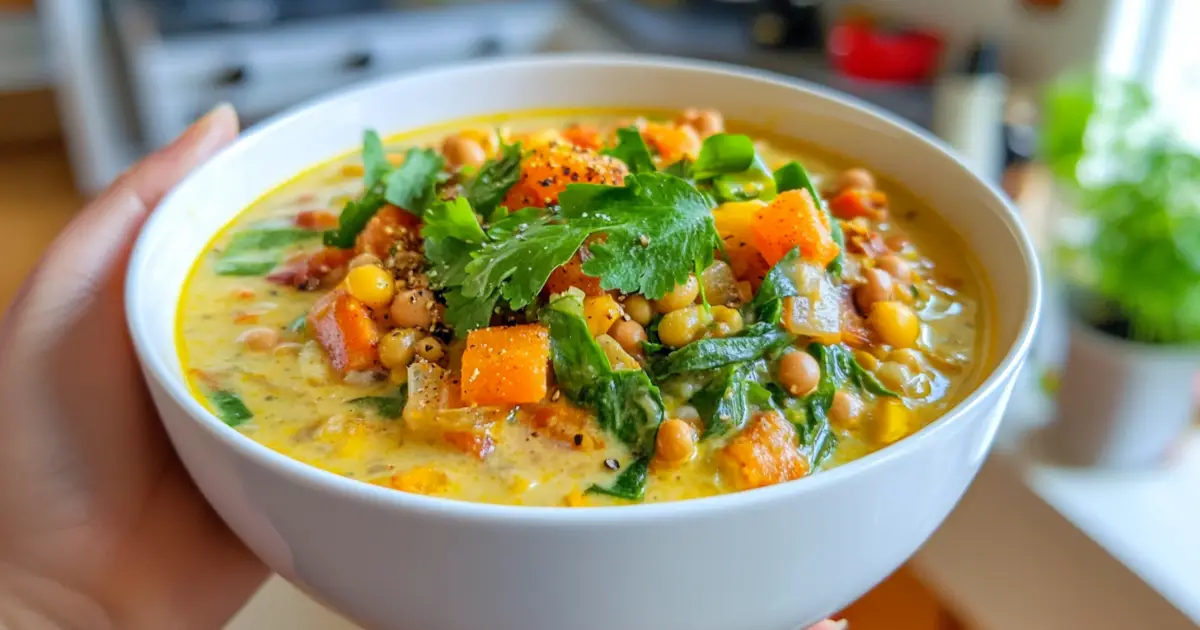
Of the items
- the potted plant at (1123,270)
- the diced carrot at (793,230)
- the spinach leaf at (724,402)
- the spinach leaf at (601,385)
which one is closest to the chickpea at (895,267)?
the diced carrot at (793,230)

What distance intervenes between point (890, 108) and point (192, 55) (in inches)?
115

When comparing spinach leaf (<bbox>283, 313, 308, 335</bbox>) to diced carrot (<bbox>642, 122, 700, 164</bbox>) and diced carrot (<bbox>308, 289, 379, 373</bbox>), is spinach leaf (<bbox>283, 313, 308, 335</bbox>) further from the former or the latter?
diced carrot (<bbox>642, 122, 700, 164</bbox>)

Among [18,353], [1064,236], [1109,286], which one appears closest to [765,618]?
[18,353]

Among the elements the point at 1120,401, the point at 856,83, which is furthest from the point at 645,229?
the point at 856,83

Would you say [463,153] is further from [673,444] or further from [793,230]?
[673,444]

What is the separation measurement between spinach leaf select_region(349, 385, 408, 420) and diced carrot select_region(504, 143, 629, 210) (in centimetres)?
32

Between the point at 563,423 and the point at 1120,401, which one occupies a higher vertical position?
the point at 563,423

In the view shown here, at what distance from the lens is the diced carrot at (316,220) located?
1552 mm

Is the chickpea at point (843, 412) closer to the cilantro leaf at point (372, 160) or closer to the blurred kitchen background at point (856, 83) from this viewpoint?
the cilantro leaf at point (372, 160)

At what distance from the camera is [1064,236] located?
3.02 metres

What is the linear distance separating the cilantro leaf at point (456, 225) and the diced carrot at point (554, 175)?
97 millimetres

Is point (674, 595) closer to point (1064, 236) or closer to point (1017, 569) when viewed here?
point (1017, 569)

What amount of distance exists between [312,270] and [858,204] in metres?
0.80

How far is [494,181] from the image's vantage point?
139 centimetres
